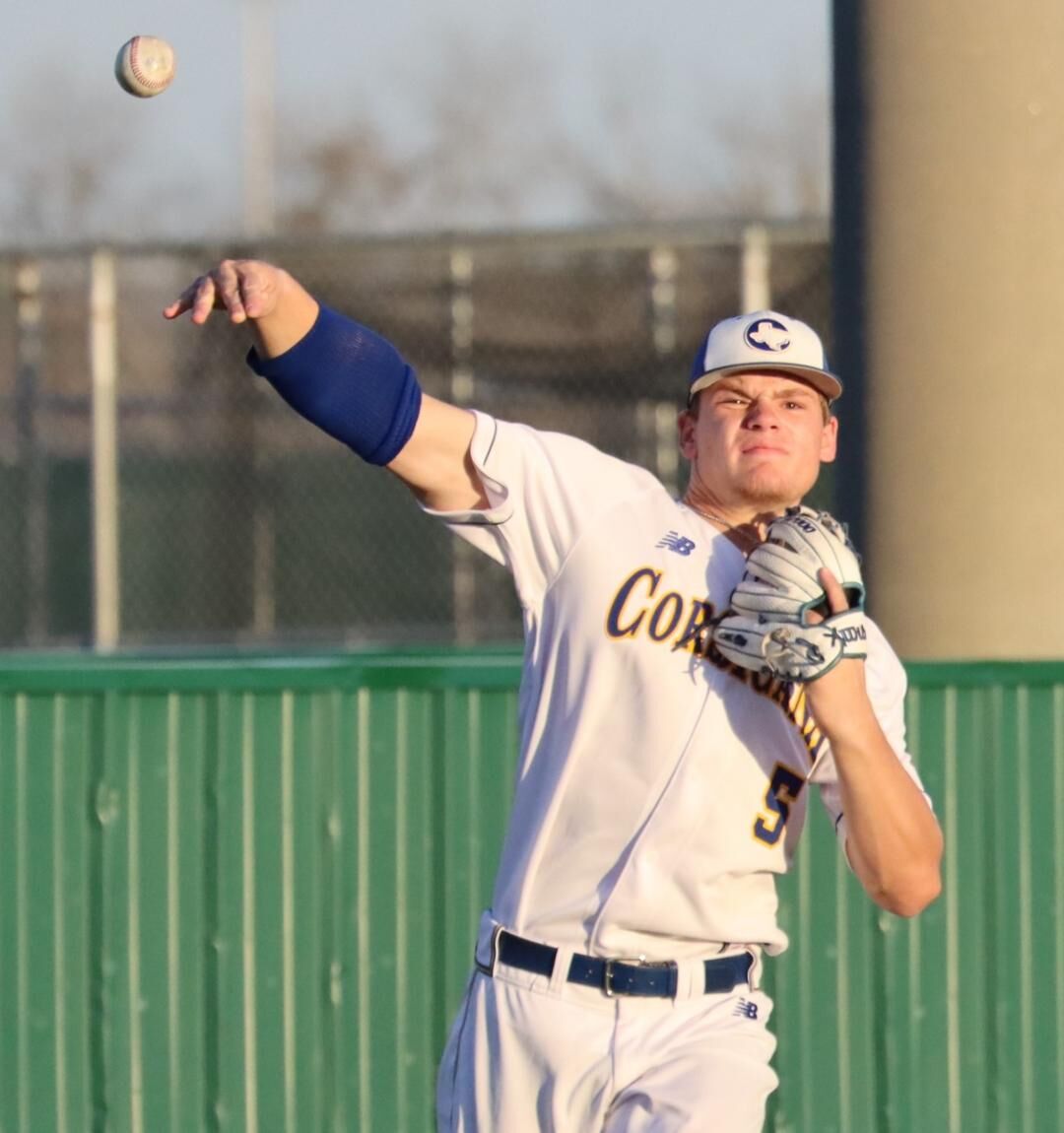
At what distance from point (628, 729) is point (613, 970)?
41 centimetres

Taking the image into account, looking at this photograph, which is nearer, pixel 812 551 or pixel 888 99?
pixel 812 551

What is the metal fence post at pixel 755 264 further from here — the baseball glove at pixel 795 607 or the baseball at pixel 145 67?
the baseball glove at pixel 795 607

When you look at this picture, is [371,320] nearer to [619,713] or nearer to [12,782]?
[12,782]

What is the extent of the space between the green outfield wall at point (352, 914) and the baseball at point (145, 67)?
1.53 metres

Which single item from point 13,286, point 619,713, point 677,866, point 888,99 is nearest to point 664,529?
point 619,713

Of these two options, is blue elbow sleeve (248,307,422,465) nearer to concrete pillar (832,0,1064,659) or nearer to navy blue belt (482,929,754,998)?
navy blue belt (482,929,754,998)

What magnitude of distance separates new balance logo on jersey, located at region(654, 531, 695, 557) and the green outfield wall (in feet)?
6.13

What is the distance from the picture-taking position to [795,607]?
340cm

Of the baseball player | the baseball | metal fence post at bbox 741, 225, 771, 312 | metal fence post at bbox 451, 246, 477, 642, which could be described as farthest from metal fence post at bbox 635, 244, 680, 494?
the baseball player

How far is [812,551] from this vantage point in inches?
136

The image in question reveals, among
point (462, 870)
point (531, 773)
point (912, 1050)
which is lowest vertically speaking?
point (912, 1050)

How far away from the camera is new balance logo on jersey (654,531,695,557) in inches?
145

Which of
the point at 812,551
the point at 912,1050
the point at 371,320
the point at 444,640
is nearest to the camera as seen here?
the point at 812,551

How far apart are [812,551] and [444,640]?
316 inches
